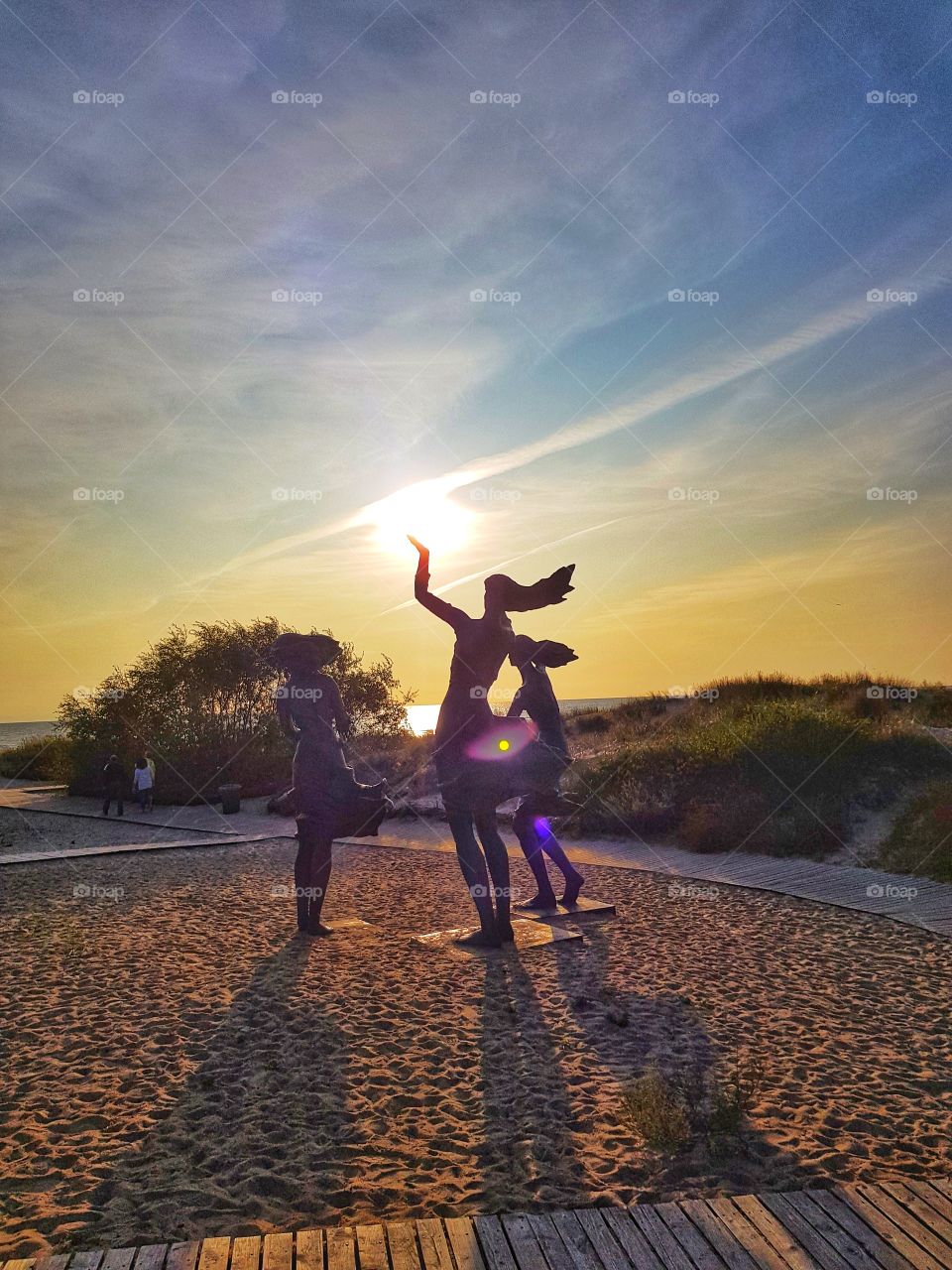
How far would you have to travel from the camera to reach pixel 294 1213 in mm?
3791

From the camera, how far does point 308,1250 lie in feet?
11.1

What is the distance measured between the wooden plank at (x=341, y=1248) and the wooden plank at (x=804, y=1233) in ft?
5.18

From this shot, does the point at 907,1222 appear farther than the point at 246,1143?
No

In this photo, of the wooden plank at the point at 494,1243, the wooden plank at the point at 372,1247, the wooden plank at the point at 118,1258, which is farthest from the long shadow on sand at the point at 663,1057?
the wooden plank at the point at 118,1258

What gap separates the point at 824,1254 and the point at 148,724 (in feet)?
89.6

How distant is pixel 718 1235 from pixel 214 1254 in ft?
5.94

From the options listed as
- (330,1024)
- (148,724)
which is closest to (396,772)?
(148,724)

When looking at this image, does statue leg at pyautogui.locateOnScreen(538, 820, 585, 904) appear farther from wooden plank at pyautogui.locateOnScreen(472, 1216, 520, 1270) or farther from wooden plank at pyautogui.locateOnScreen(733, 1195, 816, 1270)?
wooden plank at pyautogui.locateOnScreen(472, 1216, 520, 1270)

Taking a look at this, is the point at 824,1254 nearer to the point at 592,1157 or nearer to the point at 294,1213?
the point at 592,1157

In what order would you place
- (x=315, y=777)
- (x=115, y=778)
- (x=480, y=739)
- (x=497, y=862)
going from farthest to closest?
1. (x=115, y=778)
2. (x=315, y=777)
3. (x=480, y=739)
4. (x=497, y=862)

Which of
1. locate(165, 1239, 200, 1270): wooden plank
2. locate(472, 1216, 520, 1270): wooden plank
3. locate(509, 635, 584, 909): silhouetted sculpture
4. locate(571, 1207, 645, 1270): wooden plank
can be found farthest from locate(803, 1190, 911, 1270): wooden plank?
locate(509, 635, 584, 909): silhouetted sculpture

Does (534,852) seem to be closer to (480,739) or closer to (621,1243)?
(480,739)

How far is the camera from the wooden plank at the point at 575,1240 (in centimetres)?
328

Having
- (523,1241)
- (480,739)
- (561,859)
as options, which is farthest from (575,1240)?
(561,859)
